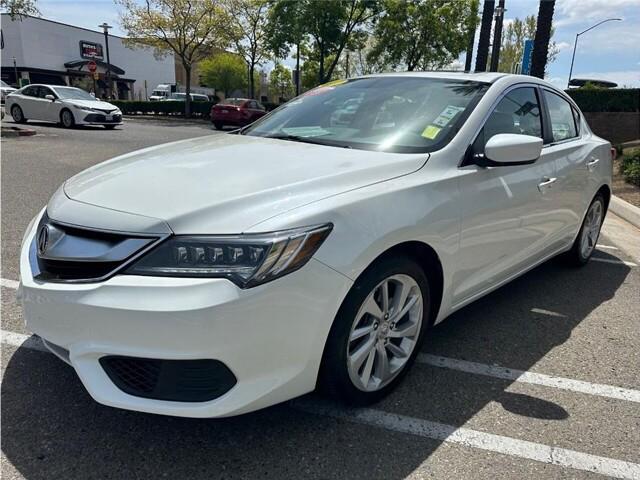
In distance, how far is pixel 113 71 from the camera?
151ft

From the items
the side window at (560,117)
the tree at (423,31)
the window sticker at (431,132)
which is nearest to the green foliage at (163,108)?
the tree at (423,31)

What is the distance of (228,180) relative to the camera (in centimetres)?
225

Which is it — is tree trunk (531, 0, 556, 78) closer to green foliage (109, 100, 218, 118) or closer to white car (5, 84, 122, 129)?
white car (5, 84, 122, 129)

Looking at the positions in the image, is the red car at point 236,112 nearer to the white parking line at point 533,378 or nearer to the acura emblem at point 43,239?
the white parking line at point 533,378

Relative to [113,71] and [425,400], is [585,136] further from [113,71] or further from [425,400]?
[113,71]

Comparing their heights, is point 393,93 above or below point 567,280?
above

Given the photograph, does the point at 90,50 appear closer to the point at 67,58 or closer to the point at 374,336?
the point at 67,58

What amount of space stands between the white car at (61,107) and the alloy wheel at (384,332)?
17.2 meters

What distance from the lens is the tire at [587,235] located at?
455cm

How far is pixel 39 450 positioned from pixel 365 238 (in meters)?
1.60

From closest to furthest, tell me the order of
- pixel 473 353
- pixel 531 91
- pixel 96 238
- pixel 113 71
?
pixel 96 238 → pixel 473 353 → pixel 531 91 → pixel 113 71

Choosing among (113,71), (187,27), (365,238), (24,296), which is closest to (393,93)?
(365,238)

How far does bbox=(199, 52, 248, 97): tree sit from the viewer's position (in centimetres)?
5488

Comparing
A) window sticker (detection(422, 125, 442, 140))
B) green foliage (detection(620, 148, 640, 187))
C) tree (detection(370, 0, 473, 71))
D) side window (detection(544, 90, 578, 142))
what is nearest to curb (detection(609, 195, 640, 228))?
green foliage (detection(620, 148, 640, 187))
